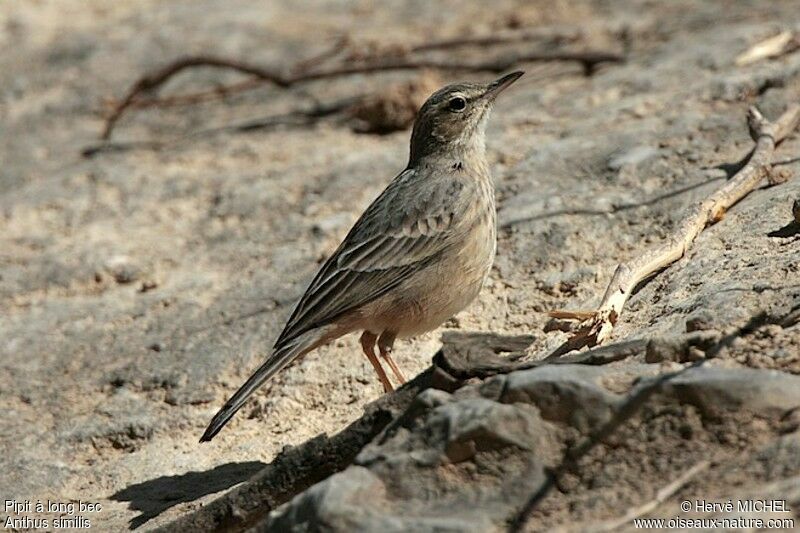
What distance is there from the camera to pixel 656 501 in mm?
3217

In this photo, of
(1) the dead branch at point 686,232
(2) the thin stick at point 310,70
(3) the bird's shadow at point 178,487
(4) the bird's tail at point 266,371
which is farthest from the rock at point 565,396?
(2) the thin stick at point 310,70

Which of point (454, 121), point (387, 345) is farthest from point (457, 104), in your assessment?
point (387, 345)

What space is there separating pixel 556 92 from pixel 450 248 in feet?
10.3

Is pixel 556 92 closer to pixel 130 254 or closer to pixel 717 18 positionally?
pixel 717 18

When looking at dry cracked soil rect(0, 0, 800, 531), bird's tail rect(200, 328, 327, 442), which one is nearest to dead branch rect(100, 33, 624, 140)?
dry cracked soil rect(0, 0, 800, 531)

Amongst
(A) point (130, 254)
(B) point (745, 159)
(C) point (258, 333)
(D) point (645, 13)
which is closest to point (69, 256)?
(A) point (130, 254)

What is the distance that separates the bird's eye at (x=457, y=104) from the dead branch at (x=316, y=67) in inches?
93.2

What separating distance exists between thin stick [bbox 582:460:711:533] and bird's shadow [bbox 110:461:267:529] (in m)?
2.18

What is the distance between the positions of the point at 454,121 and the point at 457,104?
0.11 metres

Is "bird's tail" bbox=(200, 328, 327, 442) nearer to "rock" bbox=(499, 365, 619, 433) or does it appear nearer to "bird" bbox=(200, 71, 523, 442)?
"bird" bbox=(200, 71, 523, 442)

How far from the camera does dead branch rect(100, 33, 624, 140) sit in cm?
891

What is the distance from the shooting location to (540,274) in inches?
238

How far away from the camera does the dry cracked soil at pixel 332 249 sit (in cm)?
346

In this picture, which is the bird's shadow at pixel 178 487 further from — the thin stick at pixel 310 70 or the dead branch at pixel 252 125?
the thin stick at pixel 310 70
